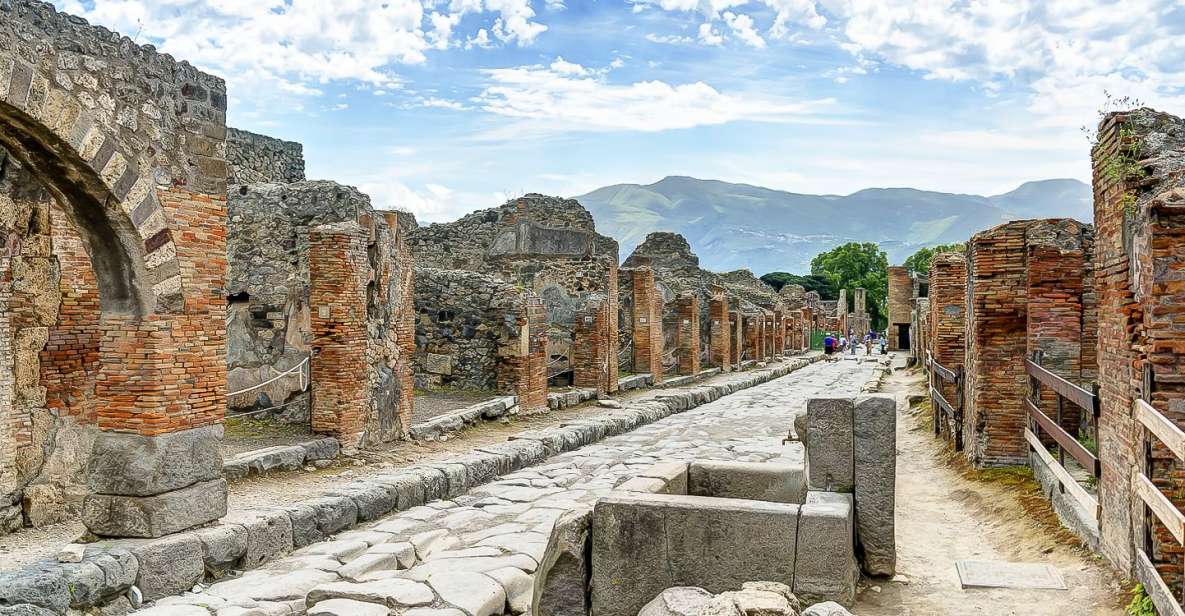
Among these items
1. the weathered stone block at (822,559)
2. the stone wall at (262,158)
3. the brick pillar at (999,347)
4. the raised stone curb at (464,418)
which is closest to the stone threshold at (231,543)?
the raised stone curb at (464,418)

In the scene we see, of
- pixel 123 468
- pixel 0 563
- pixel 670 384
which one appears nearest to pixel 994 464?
pixel 123 468

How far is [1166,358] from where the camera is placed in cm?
498

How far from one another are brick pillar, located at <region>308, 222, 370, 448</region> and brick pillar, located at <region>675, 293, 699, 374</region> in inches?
566

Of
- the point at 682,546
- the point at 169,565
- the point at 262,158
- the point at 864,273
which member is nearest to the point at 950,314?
the point at 682,546

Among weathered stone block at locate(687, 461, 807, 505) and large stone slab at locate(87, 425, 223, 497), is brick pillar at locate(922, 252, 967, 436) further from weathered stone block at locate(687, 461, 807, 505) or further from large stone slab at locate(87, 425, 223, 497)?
large stone slab at locate(87, 425, 223, 497)

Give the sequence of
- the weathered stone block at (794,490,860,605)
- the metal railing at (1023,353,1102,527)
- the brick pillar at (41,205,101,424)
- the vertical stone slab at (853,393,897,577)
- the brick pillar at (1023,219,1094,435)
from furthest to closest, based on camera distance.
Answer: the brick pillar at (1023,219,1094,435), the brick pillar at (41,205,101,424), the metal railing at (1023,353,1102,527), the vertical stone slab at (853,393,897,577), the weathered stone block at (794,490,860,605)

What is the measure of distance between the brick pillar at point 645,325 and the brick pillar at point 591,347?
10.1ft

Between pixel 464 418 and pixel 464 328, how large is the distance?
122 inches

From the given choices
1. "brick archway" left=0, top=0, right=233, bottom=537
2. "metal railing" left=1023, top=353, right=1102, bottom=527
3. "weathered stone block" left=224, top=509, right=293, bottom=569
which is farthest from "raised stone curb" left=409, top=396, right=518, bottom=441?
"metal railing" left=1023, top=353, right=1102, bottom=527

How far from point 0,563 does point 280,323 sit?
19.2 feet

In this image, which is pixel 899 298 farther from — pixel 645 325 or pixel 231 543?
pixel 231 543

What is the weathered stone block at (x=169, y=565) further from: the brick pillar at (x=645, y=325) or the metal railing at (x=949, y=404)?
the brick pillar at (x=645, y=325)

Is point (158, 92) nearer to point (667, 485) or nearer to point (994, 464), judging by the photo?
point (667, 485)

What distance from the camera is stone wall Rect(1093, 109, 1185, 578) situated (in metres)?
4.93
